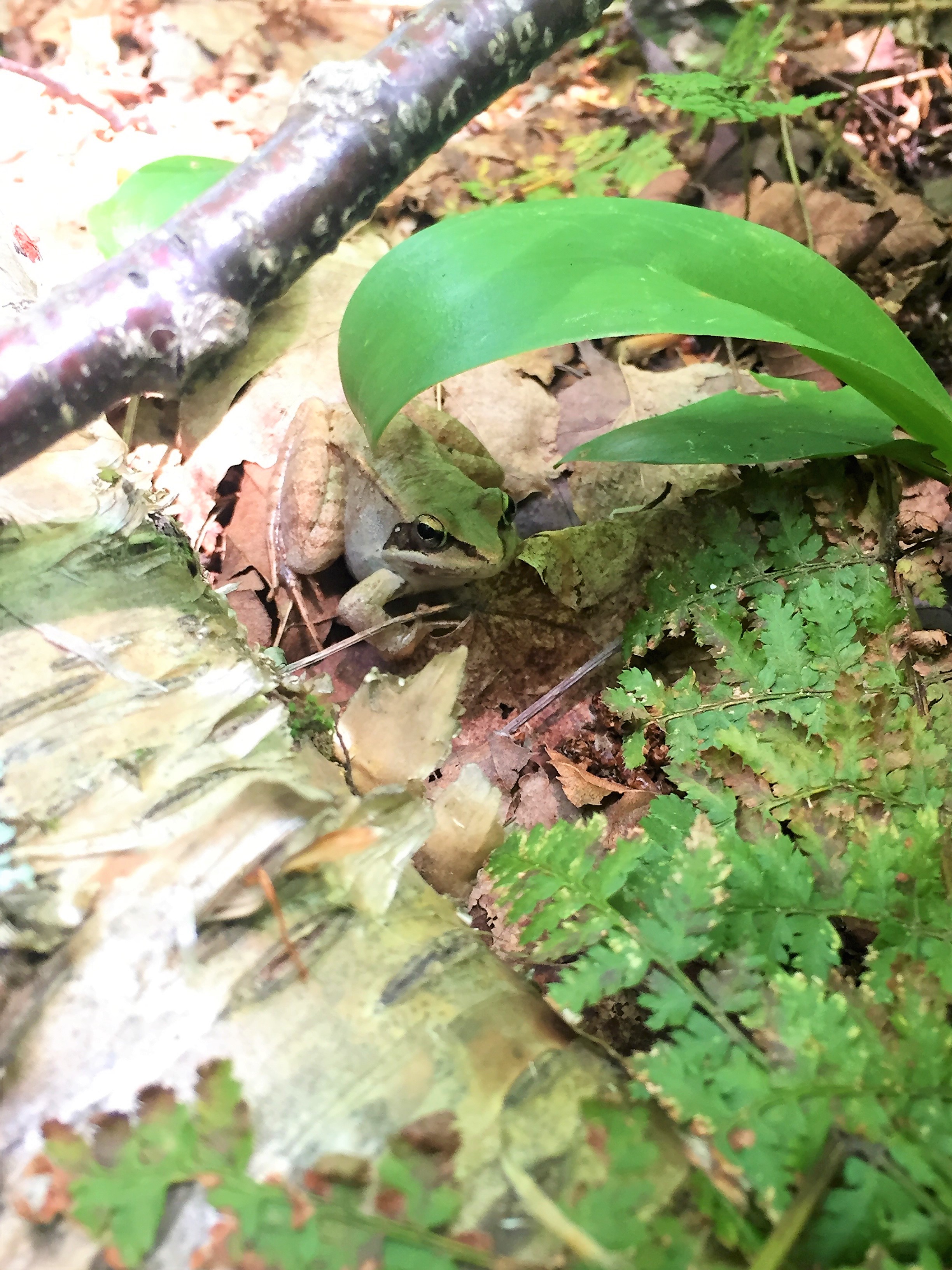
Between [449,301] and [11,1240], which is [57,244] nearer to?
[449,301]

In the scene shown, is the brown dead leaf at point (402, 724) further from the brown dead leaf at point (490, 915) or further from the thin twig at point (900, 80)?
the thin twig at point (900, 80)

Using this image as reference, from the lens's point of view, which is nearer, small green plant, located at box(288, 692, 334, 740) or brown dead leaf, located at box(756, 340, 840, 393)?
small green plant, located at box(288, 692, 334, 740)

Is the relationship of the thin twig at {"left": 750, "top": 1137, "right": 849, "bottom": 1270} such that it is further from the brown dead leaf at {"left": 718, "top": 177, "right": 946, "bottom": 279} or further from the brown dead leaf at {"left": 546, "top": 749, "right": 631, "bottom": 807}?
the brown dead leaf at {"left": 718, "top": 177, "right": 946, "bottom": 279}

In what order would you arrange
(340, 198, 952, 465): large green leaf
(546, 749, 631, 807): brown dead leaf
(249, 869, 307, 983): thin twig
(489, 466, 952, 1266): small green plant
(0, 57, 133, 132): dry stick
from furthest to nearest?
(0, 57, 133, 132): dry stick, (546, 749, 631, 807): brown dead leaf, (340, 198, 952, 465): large green leaf, (249, 869, 307, 983): thin twig, (489, 466, 952, 1266): small green plant

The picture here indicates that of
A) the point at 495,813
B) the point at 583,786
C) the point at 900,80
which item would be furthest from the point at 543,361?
the point at 900,80

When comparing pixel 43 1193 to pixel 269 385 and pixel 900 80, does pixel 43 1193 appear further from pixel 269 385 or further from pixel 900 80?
pixel 900 80

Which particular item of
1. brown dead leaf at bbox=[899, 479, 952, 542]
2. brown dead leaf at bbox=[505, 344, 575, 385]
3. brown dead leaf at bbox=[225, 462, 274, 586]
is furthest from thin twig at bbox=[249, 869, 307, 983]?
brown dead leaf at bbox=[505, 344, 575, 385]
